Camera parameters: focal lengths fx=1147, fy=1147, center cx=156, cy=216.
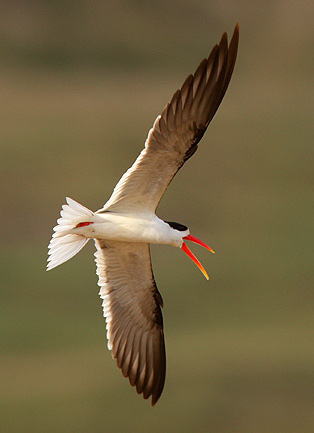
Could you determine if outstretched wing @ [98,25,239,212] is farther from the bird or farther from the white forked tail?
the white forked tail

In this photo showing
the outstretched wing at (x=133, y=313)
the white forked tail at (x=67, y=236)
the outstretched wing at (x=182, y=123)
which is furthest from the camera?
the outstretched wing at (x=133, y=313)

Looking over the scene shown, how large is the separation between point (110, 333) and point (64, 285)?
55.0ft

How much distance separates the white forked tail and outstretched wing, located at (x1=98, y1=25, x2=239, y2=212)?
1.04 ft

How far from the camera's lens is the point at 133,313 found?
796 centimetres

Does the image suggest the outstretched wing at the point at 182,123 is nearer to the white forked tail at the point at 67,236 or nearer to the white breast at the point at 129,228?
the white breast at the point at 129,228

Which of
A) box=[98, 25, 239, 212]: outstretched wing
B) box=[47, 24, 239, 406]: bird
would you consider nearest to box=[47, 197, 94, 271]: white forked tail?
box=[47, 24, 239, 406]: bird

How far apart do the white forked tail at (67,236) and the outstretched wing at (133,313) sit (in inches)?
15.1

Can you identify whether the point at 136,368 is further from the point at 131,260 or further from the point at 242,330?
the point at 242,330

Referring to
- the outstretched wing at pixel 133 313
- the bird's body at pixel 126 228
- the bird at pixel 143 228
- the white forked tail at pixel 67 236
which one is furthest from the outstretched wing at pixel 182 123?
the outstretched wing at pixel 133 313

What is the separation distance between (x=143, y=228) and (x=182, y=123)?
821 millimetres

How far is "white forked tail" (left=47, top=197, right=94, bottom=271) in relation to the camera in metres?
7.16

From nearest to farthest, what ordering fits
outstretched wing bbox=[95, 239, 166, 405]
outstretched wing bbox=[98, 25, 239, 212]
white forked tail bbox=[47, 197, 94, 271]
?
outstretched wing bbox=[98, 25, 239, 212], white forked tail bbox=[47, 197, 94, 271], outstretched wing bbox=[95, 239, 166, 405]

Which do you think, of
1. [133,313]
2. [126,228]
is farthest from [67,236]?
[133,313]

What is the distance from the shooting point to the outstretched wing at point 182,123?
676 centimetres
